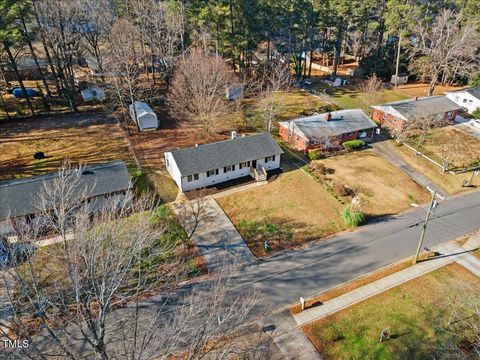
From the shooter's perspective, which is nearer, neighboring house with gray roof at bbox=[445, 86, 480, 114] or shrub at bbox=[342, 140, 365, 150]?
shrub at bbox=[342, 140, 365, 150]

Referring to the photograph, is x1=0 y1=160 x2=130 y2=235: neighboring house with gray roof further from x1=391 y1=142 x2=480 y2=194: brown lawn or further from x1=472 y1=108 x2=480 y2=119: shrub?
x1=472 y1=108 x2=480 y2=119: shrub

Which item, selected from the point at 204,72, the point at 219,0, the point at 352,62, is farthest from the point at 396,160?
the point at 352,62

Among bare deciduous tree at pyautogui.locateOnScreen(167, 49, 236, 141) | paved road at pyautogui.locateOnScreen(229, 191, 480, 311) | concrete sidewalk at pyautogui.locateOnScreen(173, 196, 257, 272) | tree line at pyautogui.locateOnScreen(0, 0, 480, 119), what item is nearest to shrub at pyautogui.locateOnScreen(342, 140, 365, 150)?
paved road at pyautogui.locateOnScreen(229, 191, 480, 311)

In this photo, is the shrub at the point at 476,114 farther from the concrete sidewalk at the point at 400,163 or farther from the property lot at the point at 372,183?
the property lot at the point at 372,183

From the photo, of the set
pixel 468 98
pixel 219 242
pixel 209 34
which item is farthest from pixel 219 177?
pixel 468 98

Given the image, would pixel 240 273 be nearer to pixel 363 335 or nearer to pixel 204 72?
pixel 363 335

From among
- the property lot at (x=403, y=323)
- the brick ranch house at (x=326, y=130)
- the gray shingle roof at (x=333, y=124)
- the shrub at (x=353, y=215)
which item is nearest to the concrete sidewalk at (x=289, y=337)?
the property lot at (x=403, y=323)
